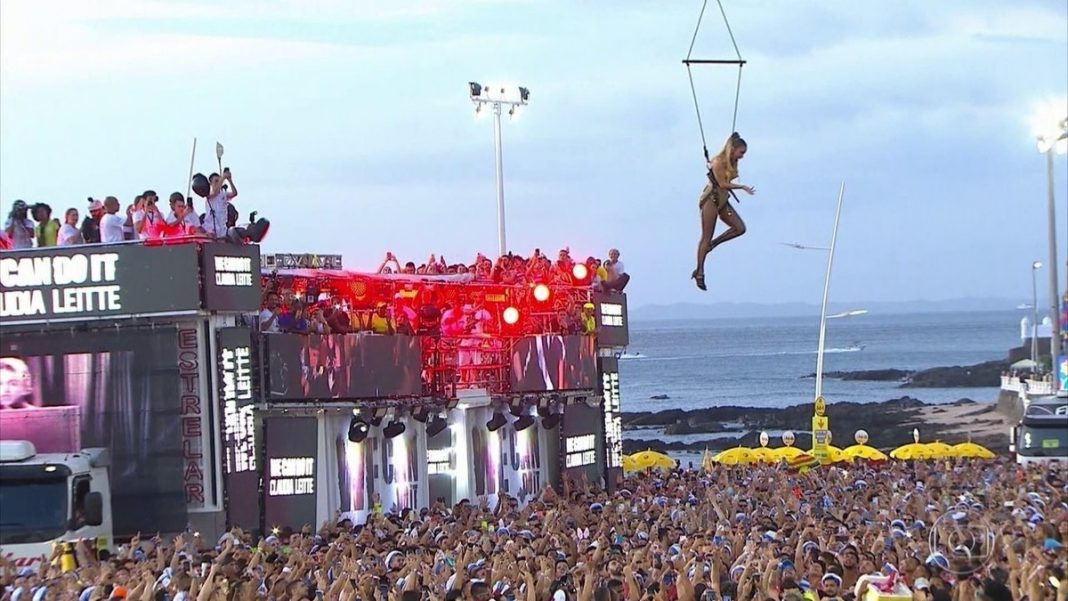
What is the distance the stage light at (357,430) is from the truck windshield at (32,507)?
25.6 feet

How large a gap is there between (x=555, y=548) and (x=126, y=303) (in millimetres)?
9687

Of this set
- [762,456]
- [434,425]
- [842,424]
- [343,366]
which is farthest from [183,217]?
[842,424]

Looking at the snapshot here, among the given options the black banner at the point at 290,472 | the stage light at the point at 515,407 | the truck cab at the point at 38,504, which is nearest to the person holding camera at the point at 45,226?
the black banner at the point at 290,472

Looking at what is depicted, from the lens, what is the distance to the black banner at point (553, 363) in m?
36.9

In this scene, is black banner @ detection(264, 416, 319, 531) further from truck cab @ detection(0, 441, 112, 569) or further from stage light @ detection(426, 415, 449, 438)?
truck cab @ detection(0, 441, 112, 569)

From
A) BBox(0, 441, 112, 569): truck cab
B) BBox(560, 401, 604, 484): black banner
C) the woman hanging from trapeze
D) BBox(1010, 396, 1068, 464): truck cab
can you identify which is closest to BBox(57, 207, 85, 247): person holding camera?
BBox(0, 441, 112, 569): truck cab

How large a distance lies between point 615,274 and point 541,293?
332 cm

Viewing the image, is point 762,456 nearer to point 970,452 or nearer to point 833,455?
point 833,455

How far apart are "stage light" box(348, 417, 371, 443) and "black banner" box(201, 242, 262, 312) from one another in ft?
11.9

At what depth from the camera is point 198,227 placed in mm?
28391

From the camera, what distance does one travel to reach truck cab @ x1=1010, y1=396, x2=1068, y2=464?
129 ft

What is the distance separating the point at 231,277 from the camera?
93.2 feet

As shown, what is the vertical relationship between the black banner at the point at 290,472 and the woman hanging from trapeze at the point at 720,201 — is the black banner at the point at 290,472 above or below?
below

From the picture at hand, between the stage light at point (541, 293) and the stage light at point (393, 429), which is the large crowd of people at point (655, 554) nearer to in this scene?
the stage light at point (393, 429)
